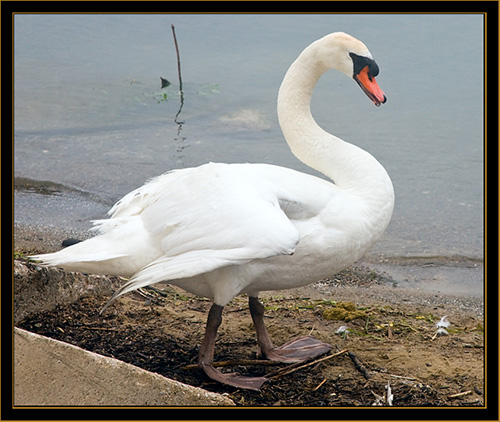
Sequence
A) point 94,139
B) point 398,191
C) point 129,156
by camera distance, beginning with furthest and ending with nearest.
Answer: point 94,139 < point 129,156 < point 398,191

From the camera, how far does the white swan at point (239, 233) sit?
3.59 meters

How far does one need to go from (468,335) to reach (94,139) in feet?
22.6

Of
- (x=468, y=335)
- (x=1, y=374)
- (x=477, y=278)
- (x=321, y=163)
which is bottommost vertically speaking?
(x=477, y=278)

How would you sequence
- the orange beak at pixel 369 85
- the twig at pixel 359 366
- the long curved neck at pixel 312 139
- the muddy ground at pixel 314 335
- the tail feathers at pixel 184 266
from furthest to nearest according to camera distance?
the orange beak at pixel 369 85, the long curved neck at pixel 312 139, the twig at pixel 359 366, the muddy ground at pixel 314 335, the tail feathers at pixel 184 266

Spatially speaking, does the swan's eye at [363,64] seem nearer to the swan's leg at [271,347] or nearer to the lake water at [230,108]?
the swan's leg at [271,347]

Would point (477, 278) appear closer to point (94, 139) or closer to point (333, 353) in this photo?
point (333, 353)

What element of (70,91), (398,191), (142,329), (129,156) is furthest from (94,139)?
(142,329)

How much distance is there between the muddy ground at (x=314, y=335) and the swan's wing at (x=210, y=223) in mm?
780

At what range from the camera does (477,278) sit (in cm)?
692

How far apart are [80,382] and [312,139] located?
2206 millimetres

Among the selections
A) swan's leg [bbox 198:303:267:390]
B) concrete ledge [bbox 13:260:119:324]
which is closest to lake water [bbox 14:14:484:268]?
concrete ledge [bbox 13:260:119:324]

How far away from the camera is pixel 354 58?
455 centimetres

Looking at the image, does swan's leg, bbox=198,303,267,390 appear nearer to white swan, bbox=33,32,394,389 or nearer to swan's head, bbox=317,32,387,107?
white swan, bbox=33,32,394,389

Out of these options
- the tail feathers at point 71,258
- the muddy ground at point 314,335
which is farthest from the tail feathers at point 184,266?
the muddy ground at point 314,335
